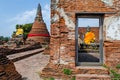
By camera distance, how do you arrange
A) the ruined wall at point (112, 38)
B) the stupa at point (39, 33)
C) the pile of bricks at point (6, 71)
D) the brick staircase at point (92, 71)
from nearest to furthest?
the pile of bricks at point (6, 71) < the brick staircase at point (92, 71) < the ruined wall at point (112, 38) < the stupa at point (39, 33)

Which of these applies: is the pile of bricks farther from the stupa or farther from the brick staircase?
the stupa

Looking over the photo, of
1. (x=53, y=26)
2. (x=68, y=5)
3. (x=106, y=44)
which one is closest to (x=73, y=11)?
(x=68, y=5)

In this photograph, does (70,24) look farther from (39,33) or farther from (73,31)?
(39,33)

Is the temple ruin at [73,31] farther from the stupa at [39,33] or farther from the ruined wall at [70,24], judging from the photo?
the stupa at [39,33]

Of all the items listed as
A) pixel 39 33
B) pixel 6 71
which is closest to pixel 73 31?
pixel 6 71

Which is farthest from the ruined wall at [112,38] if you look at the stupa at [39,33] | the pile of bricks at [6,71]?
the stupa at [39,33]

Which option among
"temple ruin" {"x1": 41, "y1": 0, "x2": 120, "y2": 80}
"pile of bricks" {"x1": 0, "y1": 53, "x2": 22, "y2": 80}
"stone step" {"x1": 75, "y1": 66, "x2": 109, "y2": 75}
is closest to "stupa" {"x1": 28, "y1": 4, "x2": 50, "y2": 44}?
"temple ruin" {"x1": 41, "y1": 0, "x2": 120, "y2": 80}

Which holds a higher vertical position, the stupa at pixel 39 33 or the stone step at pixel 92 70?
the stupa at pixel 39 33

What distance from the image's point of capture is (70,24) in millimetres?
6953

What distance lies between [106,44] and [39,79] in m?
2.05

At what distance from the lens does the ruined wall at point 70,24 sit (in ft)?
22.7

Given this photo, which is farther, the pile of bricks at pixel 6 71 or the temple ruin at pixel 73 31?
the temple ruin at pixel 73 31

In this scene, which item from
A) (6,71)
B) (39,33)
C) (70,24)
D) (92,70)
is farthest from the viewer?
(39,33)

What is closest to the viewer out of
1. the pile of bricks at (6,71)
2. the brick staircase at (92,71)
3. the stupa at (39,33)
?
the pile of bricks at (6,71)
